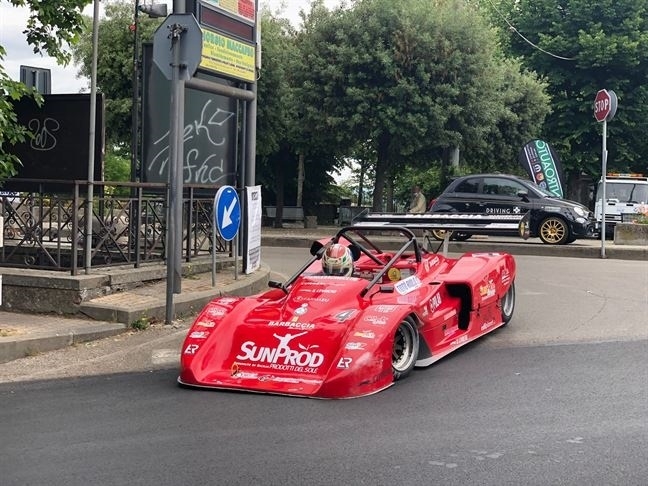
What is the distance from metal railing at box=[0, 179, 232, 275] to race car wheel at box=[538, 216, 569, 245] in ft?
32.4

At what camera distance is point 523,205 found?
749 inches

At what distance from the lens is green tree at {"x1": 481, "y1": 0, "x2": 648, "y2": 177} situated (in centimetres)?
3062

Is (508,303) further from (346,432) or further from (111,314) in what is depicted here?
(346,432)

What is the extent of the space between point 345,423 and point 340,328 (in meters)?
1.09

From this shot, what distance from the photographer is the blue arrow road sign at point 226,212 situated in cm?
995

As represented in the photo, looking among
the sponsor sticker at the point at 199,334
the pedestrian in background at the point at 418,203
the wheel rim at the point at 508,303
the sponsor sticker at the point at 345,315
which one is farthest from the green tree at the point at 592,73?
the sponsor sticker at the point at 199,334

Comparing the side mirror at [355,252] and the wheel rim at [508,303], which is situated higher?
the side mirror at [355,252]

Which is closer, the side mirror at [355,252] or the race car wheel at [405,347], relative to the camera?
the race car wheel at [405,347]

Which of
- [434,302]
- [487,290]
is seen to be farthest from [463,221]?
[434,302]

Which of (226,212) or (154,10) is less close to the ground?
(154,10)

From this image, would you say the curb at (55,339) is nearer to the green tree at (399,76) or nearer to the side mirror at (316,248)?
the side mirror at (316,248)

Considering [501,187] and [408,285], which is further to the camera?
[501,187]

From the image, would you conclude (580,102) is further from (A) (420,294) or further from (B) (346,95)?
(A) (420,294)

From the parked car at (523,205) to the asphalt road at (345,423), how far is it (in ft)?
35.2
